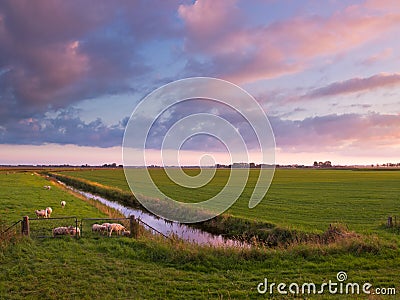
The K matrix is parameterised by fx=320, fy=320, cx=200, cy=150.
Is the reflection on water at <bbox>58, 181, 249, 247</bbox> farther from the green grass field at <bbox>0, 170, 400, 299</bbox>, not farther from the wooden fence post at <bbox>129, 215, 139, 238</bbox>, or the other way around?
the green grass field at <bbox>0, 170, 400, 299</bbox>

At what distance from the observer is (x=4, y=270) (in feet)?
34.0

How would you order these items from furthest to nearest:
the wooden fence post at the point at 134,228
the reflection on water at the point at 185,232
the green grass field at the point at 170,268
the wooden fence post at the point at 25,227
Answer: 1. the reflection on water at the point at 185,232
2. the wooden fence post at the point at 134,228
3. the wooden fence post at the point at 25,227
4. the green grass field at the point at 170,268

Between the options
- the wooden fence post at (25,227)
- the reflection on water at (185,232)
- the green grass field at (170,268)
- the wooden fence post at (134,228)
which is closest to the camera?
the green grass field at (170,268)

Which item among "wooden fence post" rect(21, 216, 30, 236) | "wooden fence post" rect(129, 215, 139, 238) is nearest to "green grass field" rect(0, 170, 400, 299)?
"wooden fence post" rect(21, 216, 30, 236)

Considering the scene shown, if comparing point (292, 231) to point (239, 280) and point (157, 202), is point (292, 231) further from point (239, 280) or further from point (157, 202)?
point (157, 202)

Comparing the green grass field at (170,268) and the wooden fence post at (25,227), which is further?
the wooden fence post at (25,227)

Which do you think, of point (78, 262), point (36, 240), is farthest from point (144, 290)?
point (36, 240)

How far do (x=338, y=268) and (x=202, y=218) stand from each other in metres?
17.2

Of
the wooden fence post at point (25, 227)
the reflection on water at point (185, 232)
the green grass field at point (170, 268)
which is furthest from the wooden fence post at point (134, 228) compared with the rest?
the wooden fence post at point (25, 227)

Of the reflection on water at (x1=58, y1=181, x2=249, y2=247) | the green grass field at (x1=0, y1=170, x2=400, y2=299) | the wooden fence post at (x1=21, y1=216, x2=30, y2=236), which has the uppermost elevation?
the wooden fence post at (x1=21, y1=216, x2=30, y2=236)

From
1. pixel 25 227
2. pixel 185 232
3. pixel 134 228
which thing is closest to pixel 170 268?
pixel 134 228

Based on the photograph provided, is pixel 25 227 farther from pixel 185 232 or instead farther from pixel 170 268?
pixel 185 232

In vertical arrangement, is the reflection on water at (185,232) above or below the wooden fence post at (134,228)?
below

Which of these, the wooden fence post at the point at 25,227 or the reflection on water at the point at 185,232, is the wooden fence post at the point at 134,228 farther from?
the wooden fence post at the point at 25,227
